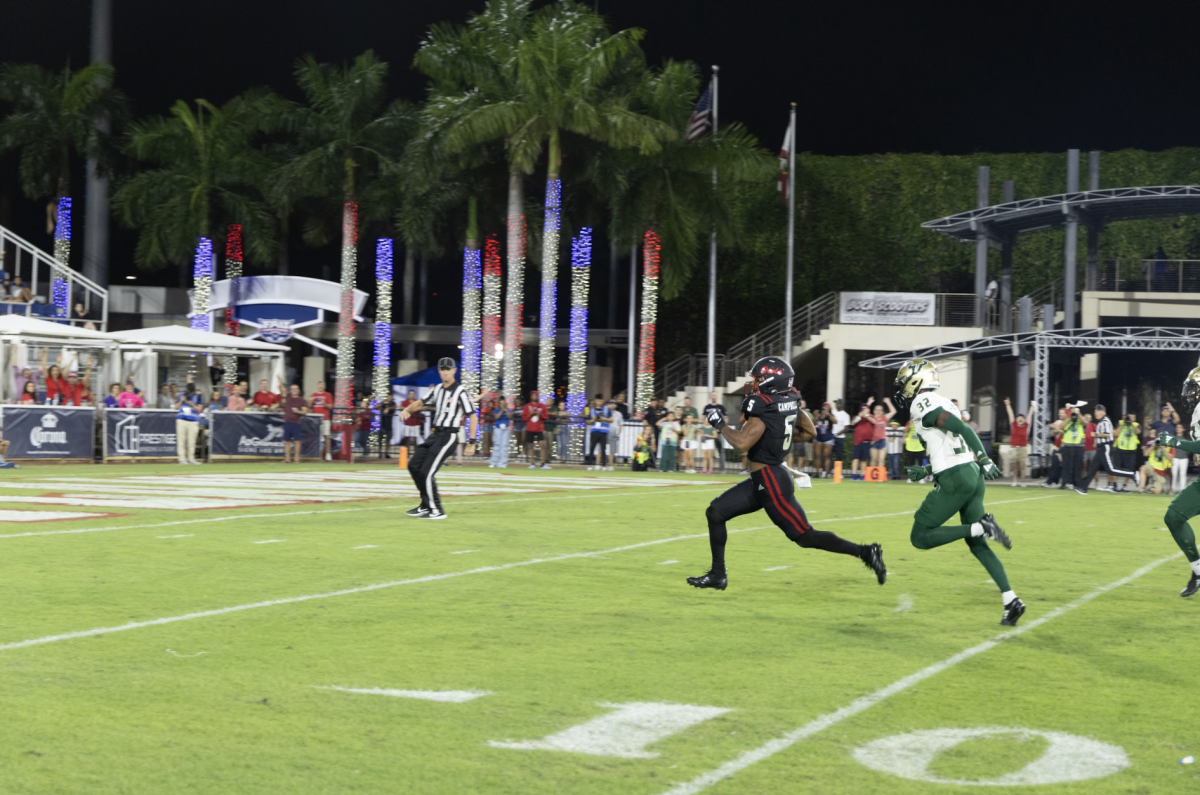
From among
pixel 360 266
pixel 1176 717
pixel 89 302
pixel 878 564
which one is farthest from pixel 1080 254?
pixel 1176 717

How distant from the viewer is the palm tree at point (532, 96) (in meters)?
37.3

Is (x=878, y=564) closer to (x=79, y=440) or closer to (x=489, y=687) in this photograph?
(x=489, y=687)

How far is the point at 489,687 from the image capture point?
6648 millimetres

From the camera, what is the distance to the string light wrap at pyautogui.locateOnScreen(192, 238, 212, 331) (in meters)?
47.1

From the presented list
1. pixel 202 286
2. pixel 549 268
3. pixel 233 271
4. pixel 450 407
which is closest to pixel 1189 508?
pixel 450 407

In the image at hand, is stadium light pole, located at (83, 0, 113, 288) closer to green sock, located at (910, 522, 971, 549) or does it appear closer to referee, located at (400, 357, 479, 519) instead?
referee, located at (400, 357, 479, 519)

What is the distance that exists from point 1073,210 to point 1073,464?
12621 millimetres

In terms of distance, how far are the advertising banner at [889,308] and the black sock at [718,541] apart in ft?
108

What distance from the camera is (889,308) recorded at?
4206 centimetres

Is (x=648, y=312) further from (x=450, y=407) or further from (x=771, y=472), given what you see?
(x=771, y=472)

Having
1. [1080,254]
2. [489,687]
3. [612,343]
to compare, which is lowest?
[489,687]

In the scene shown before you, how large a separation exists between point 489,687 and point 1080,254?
148ft

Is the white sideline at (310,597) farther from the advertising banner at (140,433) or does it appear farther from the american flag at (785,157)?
the american flag at (785,157)

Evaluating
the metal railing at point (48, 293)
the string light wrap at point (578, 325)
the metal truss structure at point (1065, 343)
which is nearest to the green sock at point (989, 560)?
the metal truss structure at point (1065, 343)
